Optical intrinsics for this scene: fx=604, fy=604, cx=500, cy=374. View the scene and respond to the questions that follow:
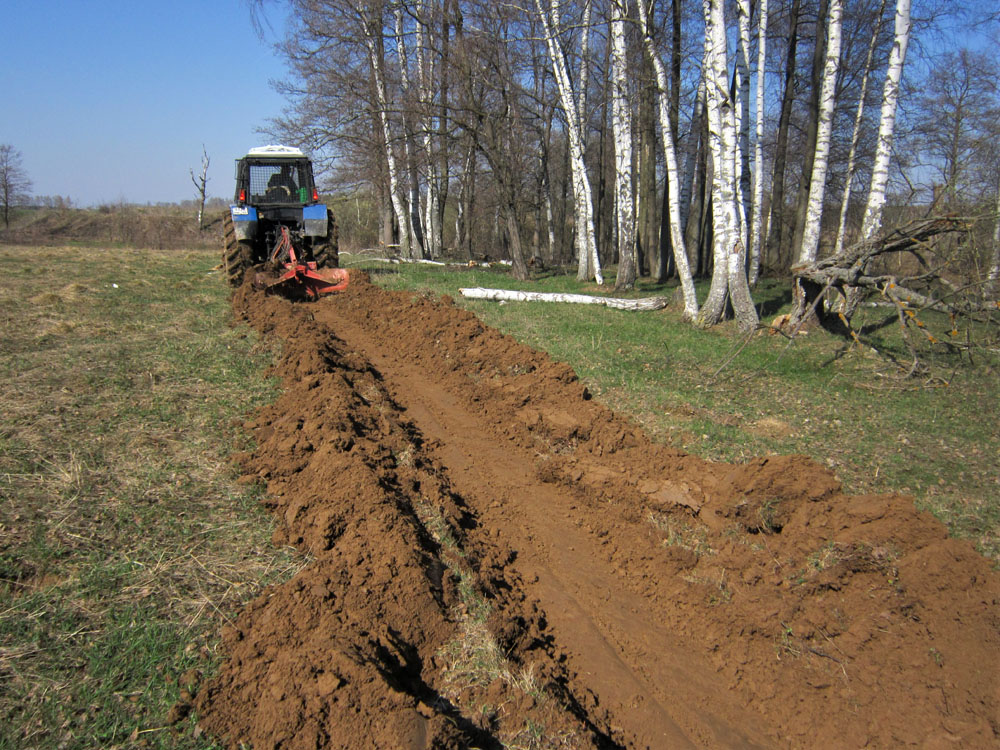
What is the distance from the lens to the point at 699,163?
68.0 ft

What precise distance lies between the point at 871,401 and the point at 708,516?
348cm

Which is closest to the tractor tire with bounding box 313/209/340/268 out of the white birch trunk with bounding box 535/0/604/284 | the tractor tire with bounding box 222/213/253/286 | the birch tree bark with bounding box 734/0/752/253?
the tractor tire with bounding box 222/213/253/286

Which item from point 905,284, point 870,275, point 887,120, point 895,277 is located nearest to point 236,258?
point 870,275

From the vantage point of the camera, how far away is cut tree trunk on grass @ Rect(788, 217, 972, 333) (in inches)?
301

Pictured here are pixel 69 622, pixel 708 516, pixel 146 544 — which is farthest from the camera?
pixel 708 516

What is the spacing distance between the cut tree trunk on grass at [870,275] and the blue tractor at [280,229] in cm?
868

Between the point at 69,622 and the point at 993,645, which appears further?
the point at 993,645

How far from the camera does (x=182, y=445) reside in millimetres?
5070

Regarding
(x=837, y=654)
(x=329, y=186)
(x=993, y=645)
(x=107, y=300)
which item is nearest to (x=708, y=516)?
(x=837, y=654)

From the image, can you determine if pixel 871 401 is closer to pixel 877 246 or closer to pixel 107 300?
pixel 877 246

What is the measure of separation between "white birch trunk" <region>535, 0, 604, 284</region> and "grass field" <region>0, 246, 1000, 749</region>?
616 cm

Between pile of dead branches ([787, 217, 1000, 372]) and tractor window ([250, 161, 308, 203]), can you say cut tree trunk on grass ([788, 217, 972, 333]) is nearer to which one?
pile of dead branches ([787, 217, 1000, 372])

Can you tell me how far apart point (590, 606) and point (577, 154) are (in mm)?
14746

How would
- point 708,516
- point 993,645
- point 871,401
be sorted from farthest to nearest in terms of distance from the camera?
point 871,401 < point 708,516 < point 993,645
